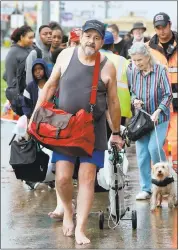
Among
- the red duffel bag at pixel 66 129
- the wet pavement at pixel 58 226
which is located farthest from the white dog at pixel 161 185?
the red duffel bag at pixel 66 129

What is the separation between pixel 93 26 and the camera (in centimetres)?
767

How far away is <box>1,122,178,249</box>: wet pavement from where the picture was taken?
757cm

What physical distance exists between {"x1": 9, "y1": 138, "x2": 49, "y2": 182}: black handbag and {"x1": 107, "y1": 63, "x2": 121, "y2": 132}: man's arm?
4.33 feet

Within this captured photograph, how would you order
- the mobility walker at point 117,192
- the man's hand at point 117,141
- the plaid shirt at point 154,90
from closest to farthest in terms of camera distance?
the man's hand at point 117,141 < the mobility walker at point 117,192 < the plaid shirt at point 154,90

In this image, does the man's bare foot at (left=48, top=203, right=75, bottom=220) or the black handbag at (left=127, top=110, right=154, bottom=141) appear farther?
the black handbag at (left=127, top=110, right=154, bottom=141)

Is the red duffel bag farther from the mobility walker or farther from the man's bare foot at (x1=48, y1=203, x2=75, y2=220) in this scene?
the man's bare foot at (x1=48, y1=203, x2=75, y2=220)

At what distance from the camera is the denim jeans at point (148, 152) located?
379 inches

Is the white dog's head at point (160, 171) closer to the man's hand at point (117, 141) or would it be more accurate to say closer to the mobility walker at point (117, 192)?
the mobility walker at point (117, 192)

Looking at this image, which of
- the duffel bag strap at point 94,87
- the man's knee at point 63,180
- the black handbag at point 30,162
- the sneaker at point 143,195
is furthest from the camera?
the sneaker at point 143,195

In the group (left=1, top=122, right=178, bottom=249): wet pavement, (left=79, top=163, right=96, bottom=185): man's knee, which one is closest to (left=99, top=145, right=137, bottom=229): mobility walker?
(left=1, top=122, right=178, bottom=249): wet pavement

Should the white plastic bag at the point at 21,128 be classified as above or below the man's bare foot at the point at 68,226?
above

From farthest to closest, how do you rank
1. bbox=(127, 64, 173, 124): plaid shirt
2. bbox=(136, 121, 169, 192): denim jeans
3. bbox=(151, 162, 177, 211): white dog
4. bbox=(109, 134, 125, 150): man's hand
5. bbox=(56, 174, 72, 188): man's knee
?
bbox=(136, 121, 169, 192): denim jeans, bbox=(127, 64, 173, 124): plaid shirt, bbox=(151, 162, 177, 211): white dog, bbox=(109, 134, 125, 150): man's hand, bbox=(56, 174, 72, 188): man's knee

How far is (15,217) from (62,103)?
1501 mm

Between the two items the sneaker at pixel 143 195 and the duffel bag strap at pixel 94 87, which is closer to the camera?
the duffel bag strap at pixel 94 87
